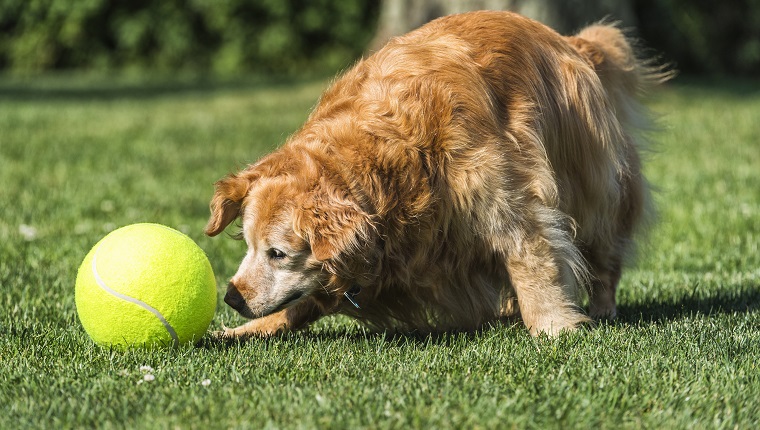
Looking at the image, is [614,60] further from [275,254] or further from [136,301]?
[136,301]

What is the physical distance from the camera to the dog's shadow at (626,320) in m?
3.97

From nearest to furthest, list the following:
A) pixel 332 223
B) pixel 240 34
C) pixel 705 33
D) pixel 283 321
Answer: pixel 332 223
pixel 283 321
pixel 705 33
pixel 240 34

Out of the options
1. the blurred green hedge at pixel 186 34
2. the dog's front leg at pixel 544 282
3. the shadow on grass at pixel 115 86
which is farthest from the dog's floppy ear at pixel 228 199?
the blurred green hedge at pixel 186 34

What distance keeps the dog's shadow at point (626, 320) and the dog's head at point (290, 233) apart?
223 mm

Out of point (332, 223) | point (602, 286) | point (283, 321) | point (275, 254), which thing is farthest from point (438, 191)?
point (602, 286)

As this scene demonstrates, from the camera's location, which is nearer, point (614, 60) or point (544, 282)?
point (544, 282)

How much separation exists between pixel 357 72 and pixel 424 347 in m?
1.17

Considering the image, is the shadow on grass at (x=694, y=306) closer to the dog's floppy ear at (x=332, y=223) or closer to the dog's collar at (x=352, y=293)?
the dog's collar at (x=352, y=293)

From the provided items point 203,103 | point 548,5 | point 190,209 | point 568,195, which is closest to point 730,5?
point 548,5

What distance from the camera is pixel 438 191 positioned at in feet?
12.3

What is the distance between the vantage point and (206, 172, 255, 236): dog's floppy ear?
384cm

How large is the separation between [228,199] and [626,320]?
1807mm

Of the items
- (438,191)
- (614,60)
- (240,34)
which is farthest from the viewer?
(240,34)

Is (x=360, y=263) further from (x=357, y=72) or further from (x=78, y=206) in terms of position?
(x=78, y=206)
